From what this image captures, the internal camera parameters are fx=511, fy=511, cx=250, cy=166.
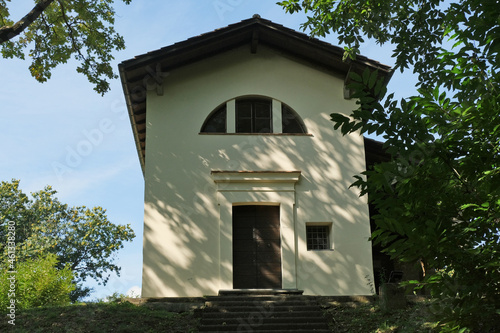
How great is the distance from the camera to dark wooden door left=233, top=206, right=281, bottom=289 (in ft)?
41.0

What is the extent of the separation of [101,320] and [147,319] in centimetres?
85

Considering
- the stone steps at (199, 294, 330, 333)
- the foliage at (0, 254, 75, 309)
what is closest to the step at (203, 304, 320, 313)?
the stone steps at (199, 294, 330, 333)

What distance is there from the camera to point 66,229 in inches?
1212

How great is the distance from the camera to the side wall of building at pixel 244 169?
12391 mm

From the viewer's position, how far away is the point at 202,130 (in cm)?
1353

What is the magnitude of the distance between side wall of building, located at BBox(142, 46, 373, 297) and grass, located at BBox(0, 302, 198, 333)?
189cm

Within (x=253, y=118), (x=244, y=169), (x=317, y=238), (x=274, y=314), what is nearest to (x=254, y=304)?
(x=274, y=314)

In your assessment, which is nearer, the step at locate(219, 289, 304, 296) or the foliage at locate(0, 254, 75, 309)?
the step at locate(219, 289, 304, 296)

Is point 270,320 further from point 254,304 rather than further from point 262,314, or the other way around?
point 254,304

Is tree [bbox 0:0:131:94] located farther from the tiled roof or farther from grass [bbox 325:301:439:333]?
grass [bbox 325:301:439:333]

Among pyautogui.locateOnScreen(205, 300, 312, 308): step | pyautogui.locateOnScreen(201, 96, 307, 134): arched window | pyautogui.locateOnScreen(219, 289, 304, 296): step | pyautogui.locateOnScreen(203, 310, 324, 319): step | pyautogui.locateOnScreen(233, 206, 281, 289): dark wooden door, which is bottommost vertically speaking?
pyautogui.locateOnScreen(203, 310, 324, 319): step

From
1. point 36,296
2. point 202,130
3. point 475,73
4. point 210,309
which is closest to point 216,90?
point 202,130

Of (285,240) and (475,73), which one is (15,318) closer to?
(285,240)

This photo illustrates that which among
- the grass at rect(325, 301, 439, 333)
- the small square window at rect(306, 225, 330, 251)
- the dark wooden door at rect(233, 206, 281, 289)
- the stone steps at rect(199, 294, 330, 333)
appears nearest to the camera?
the grass at rect(325, 301, 439, 333)
